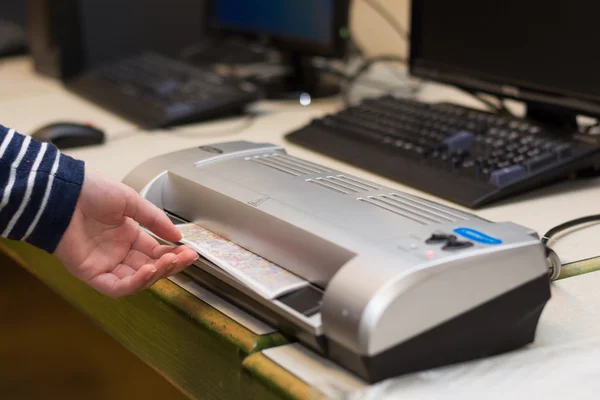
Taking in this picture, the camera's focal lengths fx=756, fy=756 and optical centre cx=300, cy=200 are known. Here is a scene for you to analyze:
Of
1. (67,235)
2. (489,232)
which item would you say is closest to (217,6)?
(67,235)

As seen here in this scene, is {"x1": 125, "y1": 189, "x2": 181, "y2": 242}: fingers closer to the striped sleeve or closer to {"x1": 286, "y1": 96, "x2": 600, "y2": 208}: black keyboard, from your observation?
the striped sleeve

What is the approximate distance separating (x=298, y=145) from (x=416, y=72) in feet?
0.83

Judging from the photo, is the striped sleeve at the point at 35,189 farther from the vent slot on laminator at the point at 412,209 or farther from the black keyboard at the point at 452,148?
the black keyboard at the point at 452,148

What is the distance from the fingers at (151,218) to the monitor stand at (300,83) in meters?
0.71

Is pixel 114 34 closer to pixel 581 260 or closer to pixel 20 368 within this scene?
pixel 20 368

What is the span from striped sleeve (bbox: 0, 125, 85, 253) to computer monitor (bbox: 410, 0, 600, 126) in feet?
1.96

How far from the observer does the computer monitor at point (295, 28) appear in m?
1.30

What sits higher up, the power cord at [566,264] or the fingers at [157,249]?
the fingers at [157,249]

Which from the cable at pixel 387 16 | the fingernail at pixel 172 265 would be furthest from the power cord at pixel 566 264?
the cable at pixel 387 16

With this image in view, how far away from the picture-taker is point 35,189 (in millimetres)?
643

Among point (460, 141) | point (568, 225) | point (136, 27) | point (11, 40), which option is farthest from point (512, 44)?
point (11, 40)

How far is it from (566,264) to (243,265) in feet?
0.97

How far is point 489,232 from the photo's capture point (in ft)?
1.86

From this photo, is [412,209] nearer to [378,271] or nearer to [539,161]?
[378,271]
